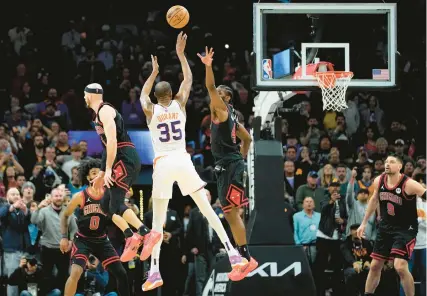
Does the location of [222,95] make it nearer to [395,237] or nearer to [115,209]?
[115,209]

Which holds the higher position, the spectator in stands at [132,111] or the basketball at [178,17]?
the basketball at [178,17]

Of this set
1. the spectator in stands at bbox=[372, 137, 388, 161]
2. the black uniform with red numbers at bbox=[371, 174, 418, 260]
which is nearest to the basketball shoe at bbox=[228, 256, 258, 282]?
the black uniform with red numbers at bbox=[371, 174, 418, 260]

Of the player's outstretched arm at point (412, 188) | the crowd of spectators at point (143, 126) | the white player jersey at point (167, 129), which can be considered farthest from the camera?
the crowd of spectators at point (143, 126)

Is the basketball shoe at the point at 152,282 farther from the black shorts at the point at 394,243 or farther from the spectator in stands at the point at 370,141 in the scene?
the spectator in stands at the point at 370,141

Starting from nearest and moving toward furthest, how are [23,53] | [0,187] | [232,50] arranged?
1. [0,187]
2. [23,53]
3. [232,50]

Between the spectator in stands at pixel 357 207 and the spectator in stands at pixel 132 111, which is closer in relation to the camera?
the spectator in stands at pixel 357 207

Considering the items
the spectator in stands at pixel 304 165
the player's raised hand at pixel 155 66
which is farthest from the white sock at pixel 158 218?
the spectator in stands at pixel 304 165

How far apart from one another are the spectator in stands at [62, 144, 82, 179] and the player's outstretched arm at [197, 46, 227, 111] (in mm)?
5843

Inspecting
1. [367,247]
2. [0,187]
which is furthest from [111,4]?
[367,247]

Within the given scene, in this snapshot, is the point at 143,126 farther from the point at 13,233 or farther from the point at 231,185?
the point at 231,185

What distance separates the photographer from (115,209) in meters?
13.0

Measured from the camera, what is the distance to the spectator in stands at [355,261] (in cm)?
1727

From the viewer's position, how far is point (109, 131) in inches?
499

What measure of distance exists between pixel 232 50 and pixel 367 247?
8.46m
